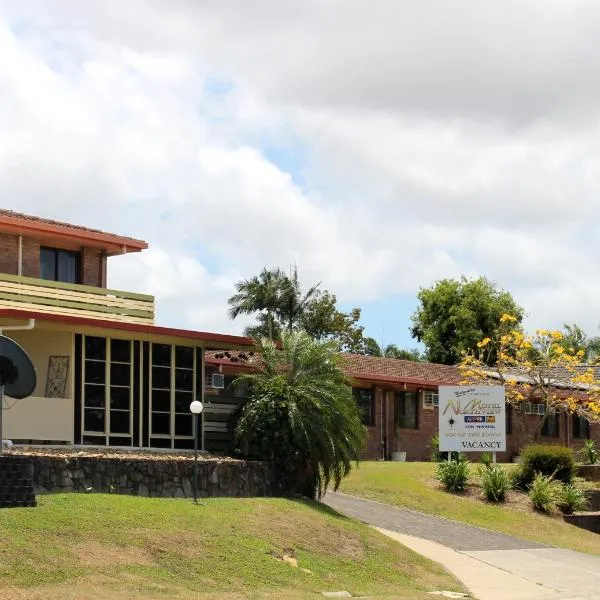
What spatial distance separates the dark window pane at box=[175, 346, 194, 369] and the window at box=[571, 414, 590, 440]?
86.1 feet

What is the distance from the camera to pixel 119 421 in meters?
27.1

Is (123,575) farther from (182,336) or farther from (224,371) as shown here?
(224,371)

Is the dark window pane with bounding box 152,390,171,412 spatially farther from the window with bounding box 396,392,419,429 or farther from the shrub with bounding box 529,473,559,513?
the window with bounding box 396,392,419,429

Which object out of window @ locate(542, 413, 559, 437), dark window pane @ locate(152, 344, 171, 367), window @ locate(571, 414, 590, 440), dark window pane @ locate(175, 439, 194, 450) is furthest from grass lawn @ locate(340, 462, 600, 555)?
window @ locate(571, 414, 590, 440)

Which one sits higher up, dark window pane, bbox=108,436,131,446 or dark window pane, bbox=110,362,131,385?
dark window pane, bbox=110,362,131,385

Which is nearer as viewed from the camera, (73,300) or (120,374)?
(120,374)

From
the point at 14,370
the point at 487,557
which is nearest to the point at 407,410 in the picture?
the point at 487,557

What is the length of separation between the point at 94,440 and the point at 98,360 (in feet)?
5.51

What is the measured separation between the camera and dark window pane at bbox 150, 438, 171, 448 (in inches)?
1088

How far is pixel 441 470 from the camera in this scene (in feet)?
106

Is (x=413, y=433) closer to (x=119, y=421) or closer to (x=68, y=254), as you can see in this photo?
(x=68, y=254)

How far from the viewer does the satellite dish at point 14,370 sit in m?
21.3

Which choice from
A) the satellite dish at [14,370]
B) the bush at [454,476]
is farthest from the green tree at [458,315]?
the satellite dish at [14,370]

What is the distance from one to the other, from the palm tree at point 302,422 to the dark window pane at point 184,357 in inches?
76.5
